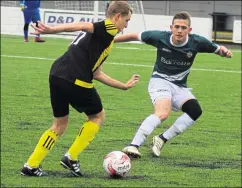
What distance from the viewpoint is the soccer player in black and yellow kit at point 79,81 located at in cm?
786

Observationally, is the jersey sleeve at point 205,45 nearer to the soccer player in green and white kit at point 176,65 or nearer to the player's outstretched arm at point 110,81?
the soccer player in green and white kit at point 176,65

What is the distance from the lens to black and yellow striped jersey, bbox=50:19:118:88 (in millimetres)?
7852

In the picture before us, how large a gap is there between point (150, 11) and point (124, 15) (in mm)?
39815

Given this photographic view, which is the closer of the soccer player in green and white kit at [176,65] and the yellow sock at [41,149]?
the yellow sock at [41,149]

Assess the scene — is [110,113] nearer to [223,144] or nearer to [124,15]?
[223,144]

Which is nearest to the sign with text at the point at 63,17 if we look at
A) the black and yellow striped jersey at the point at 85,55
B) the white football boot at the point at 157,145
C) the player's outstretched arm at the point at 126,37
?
the player's outstretched arm at the point at 126,37

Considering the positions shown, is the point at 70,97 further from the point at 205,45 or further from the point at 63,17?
the point at 63,17

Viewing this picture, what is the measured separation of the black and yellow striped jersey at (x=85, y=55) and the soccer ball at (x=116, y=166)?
33.5 inches

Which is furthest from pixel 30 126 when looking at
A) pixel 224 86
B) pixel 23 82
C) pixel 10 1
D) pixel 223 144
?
pixel 10 1

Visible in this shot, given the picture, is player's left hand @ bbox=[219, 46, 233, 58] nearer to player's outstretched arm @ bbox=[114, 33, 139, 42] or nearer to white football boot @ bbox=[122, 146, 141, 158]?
player's outstretched arm @ bbox=[114, 33, 139, 42]

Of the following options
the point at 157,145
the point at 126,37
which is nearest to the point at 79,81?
the point at 126,37

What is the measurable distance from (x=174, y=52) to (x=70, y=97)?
230 centimetres

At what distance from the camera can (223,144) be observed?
1036cm

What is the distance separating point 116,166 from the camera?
26.1 ft
